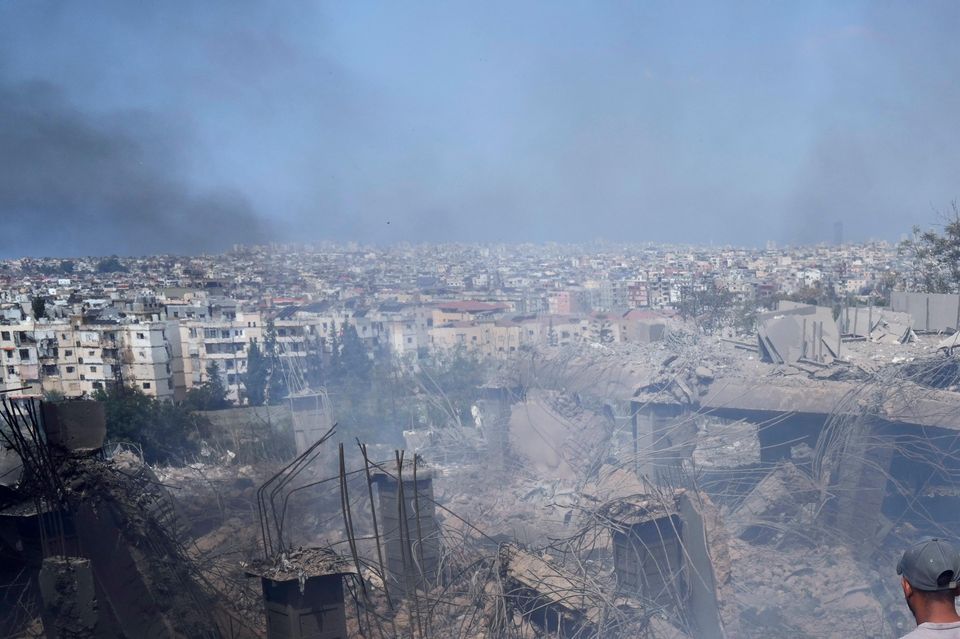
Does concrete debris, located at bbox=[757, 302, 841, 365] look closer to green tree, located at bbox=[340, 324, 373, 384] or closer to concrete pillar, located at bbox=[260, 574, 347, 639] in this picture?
concrete pillar, located at bbox=[260, 574, 347, 639]

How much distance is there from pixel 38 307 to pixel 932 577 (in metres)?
24.4

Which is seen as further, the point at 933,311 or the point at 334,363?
the point at 334,363

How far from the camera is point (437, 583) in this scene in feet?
24.0

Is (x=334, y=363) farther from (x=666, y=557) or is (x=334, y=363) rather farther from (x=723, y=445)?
(x=666, y=557)

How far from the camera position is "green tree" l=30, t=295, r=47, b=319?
22.0m

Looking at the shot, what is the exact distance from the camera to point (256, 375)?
23.0m

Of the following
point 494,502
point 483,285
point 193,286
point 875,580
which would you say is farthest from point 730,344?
point 483,285

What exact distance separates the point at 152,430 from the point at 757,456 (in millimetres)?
12773

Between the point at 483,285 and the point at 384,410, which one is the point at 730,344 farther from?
the point at 483,285

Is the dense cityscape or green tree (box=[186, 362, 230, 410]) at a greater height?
the dense cityscape

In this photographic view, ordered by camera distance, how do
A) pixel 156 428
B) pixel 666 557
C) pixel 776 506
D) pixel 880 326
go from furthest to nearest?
pixel 156 428 → pixel 880 326 → pixel 776 506 → pixel 666 557

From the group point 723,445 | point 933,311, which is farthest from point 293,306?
point 933,311

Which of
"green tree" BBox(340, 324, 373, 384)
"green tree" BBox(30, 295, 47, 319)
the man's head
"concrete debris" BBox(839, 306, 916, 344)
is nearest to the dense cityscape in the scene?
"green tree" BBox(30, 295, 47, 319)

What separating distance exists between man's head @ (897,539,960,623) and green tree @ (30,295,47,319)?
77.7 feet
